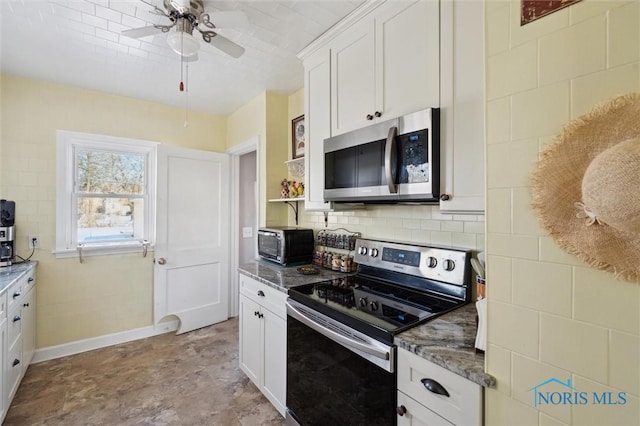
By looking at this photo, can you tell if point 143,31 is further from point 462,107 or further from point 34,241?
point 34,241

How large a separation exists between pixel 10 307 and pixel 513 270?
9.19 ft

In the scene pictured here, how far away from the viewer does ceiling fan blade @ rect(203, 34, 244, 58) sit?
1.65m

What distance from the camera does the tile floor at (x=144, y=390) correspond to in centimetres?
190

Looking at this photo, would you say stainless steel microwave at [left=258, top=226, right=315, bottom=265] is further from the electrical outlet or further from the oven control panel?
the electrical outlet

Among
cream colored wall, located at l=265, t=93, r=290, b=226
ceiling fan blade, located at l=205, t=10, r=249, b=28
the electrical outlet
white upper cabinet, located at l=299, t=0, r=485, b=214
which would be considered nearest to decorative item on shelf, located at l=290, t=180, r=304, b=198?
cream colored wall, located at l=265, t=93, r=290, b=226

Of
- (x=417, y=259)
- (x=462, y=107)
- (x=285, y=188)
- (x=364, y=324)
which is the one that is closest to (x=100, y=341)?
(x=285, y=188)

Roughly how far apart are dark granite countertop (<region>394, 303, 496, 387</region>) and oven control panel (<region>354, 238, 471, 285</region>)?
0.79 feet

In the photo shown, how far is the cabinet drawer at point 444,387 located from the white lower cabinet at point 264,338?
85 centimetres

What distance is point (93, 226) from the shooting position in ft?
9.68

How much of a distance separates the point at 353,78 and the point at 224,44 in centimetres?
78

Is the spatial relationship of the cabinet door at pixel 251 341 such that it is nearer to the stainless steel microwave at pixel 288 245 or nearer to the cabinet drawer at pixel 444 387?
the stainless steel microwave at pixel 288 245

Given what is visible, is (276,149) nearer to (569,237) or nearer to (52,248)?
(52,248)

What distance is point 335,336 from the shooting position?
52.1 inches

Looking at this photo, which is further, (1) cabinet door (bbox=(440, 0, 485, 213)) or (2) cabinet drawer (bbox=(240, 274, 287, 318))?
(2) cabinet drawer (bbox=(240, 274, 287, 318))
